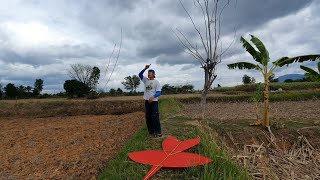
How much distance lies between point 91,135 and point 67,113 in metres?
8.29

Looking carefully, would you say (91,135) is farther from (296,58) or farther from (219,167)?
(296,58)

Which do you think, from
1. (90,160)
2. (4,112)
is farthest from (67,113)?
(90,160)

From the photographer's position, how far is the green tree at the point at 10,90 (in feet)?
96.1

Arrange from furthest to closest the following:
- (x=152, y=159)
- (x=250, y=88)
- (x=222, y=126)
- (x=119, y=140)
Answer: (x=250, y=88)
(x=222, y=126)
(x=119, y=140)
(x=152, y=159)

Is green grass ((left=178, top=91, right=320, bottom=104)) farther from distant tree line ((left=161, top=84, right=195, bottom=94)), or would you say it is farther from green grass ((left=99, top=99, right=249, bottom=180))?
green grass ((left=99, top=99, right=249, bottom=180))

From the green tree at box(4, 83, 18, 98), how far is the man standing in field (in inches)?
990

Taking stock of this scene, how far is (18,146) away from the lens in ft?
27.2

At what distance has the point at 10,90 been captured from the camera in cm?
2964

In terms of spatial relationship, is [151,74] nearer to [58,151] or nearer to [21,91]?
[58,151]

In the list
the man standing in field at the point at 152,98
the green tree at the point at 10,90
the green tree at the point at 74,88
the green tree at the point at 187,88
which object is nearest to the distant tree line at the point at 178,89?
the green tree at the point at 187,88

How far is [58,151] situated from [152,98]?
245cm

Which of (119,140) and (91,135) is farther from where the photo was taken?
(91,135)

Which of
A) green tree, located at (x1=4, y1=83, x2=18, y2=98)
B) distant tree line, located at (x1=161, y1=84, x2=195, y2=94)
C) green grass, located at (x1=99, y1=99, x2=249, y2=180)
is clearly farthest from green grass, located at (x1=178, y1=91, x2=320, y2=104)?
green tree, located at (x1=4, y1=83, x2=18, y2=98)

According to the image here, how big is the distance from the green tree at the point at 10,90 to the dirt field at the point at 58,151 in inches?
790
